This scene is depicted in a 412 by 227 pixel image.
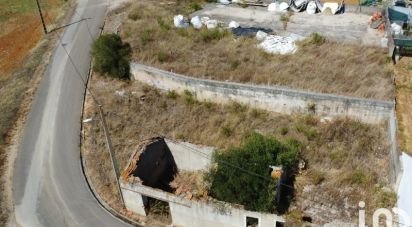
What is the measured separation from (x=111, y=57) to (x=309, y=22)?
520 inches

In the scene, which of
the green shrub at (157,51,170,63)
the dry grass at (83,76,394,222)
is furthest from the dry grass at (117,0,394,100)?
the dry grass at (83,76,394,222)

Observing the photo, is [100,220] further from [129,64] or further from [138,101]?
[129,64]

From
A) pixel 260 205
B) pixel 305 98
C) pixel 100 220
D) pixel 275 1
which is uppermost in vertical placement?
pixel 275 1

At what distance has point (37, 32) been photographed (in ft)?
117

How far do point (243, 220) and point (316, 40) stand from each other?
47.4 feet

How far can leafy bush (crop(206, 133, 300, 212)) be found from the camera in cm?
1733

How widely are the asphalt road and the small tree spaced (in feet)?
6.60

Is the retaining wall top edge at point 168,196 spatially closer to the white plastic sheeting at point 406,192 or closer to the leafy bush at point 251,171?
the leafy bush at point 251,171

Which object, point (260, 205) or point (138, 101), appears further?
point (138, 101)

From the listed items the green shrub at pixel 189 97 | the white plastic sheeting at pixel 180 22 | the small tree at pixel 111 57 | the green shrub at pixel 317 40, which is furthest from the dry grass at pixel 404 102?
the small tree at pixel 111 57

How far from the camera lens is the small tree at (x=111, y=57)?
2731 centimetres

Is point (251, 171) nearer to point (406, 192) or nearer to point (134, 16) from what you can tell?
point (406, 192)

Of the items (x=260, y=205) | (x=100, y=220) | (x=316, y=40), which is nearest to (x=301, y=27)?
(x=316, y=40)

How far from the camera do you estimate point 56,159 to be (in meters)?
22.9
